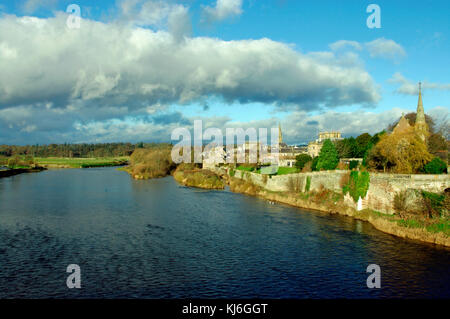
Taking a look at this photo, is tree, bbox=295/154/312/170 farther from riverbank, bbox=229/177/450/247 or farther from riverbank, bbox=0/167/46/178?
riverbank, bbox=0/167/46/178

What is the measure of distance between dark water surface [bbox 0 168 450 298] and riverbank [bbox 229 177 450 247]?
959 millimetres

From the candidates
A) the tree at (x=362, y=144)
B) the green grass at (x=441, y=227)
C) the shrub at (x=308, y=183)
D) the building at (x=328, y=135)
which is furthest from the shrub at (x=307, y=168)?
the building at (x=328, y=135)

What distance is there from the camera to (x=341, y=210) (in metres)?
37.8

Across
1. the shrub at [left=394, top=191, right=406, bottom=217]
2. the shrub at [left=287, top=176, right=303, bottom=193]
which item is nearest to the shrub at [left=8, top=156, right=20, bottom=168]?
the shrub at [left=287, top=176, right=303, bottom=193]

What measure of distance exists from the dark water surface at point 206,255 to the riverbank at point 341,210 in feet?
3.15

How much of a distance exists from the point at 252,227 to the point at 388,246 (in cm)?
1135

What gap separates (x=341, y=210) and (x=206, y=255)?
1929cm

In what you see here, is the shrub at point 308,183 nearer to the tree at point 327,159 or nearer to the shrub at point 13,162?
the tree at point 327,159

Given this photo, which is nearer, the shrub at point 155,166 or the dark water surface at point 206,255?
the dark water surface at point 206,255

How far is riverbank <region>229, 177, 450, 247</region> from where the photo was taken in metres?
26.5

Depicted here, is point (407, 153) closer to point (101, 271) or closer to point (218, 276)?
point (218, 276)

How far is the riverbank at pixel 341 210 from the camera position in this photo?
87.0ft

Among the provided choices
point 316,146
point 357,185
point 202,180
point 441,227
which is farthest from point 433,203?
point 316,146

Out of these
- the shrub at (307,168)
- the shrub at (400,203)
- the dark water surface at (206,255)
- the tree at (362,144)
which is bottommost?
the dark water surface at (206,255)
